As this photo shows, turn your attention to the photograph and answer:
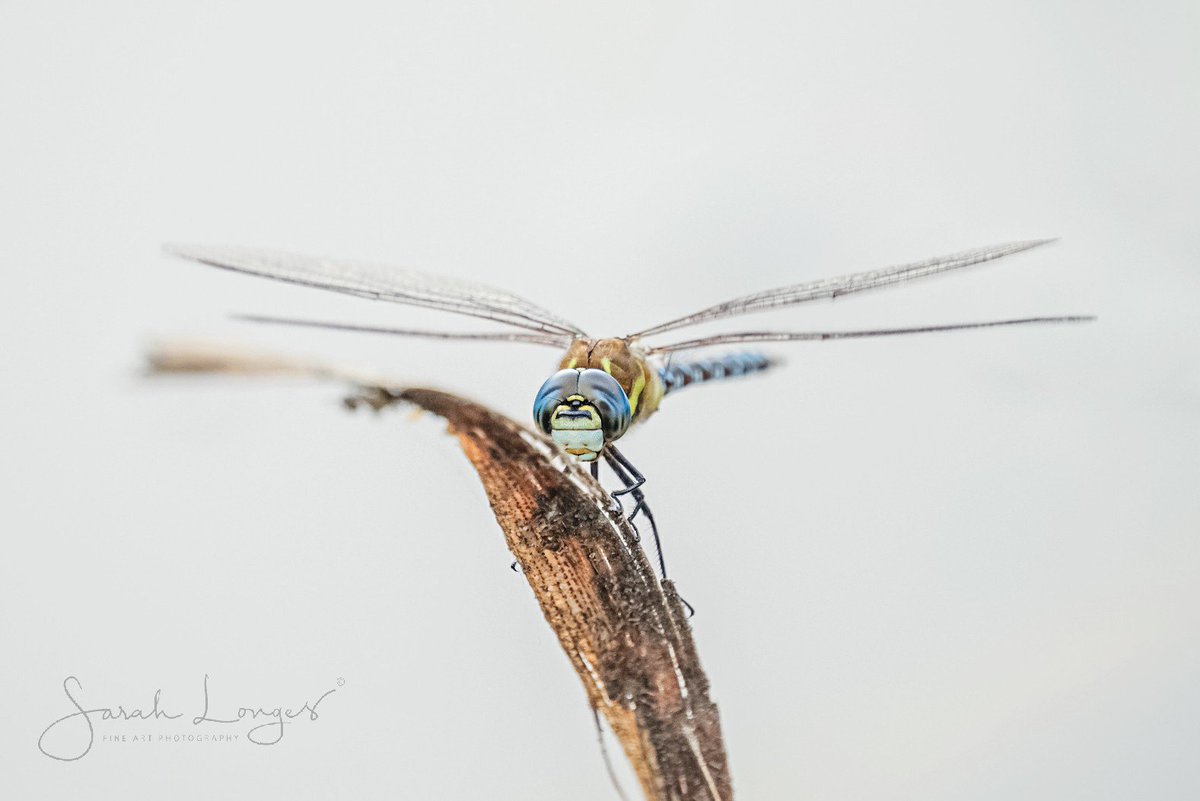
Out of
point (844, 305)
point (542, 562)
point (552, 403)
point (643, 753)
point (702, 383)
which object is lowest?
point (643, 753)

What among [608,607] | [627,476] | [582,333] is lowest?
[608,607]

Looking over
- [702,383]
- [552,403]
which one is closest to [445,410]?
[552,403]

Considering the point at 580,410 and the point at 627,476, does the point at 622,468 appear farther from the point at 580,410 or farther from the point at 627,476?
the point at 580,410

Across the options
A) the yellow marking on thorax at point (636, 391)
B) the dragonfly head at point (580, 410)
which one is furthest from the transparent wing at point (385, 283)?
the dragonfly head at point (580, 410)

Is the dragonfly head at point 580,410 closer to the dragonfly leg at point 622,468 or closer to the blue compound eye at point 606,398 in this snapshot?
the blue compound eye at point 606,398

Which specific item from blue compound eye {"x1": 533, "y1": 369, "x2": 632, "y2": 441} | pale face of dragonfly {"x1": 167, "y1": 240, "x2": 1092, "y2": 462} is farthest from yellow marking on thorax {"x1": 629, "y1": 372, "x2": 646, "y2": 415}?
blue compound eye {"x1": 533, "y1": 369, "x2": 632, "y2": 441}

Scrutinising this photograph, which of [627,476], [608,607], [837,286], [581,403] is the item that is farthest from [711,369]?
[608,607]

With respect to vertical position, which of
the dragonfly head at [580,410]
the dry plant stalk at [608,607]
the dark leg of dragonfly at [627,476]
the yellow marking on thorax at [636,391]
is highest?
the yellow marking on thorax at [636,391]

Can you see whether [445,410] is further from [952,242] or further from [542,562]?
[952,242]
